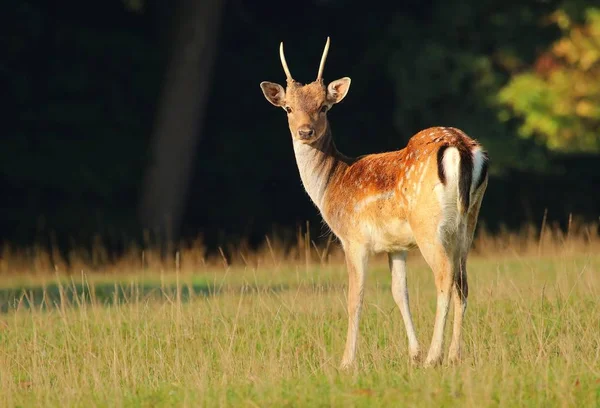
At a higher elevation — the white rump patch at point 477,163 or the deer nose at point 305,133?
the deer nose at point 305,133

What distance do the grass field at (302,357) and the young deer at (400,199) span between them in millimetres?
429

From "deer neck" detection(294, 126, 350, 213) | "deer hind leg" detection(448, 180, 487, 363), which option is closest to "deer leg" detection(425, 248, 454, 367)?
"deer hind leg" detection(448, 180, 487, 363)

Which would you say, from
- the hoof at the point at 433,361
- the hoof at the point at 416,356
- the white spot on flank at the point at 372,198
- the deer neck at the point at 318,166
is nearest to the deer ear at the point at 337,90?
the deer neck at the point at 318,166

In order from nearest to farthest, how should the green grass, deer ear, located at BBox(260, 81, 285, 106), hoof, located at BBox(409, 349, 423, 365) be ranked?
the green grass
hoof, located at BBox(409, 349, 423, 365)
deer ear, located at BBox(260, 81, 285, 106)

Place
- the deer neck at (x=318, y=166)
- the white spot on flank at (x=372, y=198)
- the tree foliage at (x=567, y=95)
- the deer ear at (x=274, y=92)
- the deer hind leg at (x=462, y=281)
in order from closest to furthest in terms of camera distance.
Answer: the deer hind leg at (x=462, y=281), the white spot on flank at (x=372, y=198), the deer neck at (x=318, y=166), the deer ear at (x=274, y=92), the tree foliage at (x=567, y=95)

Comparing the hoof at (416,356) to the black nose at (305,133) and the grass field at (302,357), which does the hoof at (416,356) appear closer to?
the grass field at (302,357)

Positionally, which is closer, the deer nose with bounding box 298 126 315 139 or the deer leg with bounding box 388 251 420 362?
the deer leg with bounding box 388 251 420 362

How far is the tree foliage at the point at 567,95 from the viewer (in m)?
28.4

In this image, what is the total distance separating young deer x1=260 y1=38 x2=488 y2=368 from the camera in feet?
26.8

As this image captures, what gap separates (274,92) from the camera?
10.2m

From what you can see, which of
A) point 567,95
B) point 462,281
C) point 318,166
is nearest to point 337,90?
point 318,166

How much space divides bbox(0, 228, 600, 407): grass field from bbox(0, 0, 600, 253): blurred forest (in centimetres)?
947

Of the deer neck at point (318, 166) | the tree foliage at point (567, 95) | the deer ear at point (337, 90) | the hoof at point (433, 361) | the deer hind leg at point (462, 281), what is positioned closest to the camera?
the hoof at point (433, 361)

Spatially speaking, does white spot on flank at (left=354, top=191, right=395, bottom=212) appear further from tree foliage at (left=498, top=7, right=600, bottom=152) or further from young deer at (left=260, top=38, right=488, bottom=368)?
tree foliage at (left=498, top=7, right=600, bottom=152)
